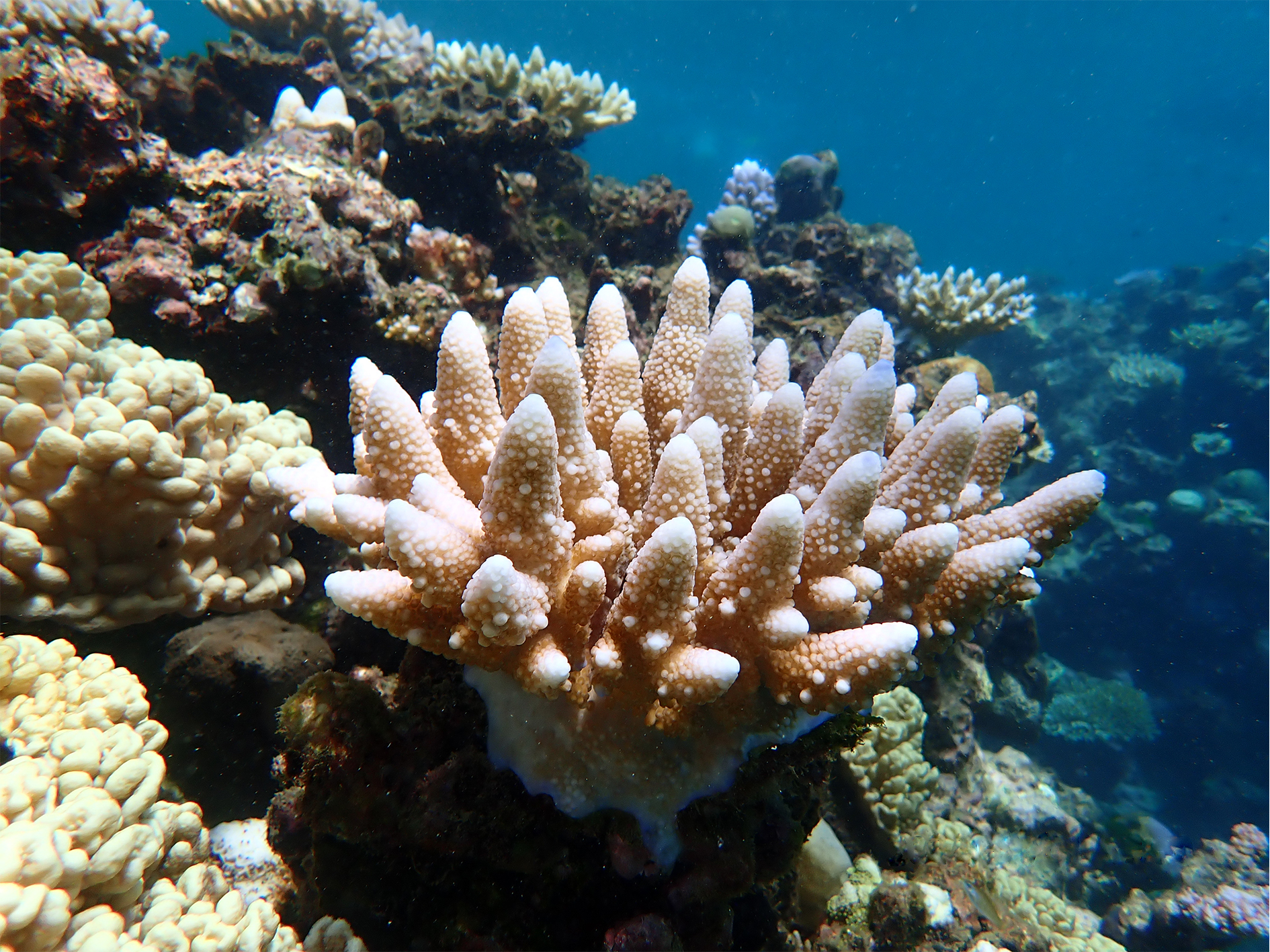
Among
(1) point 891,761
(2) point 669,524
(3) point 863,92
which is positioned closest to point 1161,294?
(1) point 891,761

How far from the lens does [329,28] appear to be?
23.5 ft

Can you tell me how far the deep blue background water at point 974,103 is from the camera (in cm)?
5188

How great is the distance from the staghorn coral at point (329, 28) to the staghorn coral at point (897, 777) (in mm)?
8647

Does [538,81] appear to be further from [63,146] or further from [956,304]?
[956,304]

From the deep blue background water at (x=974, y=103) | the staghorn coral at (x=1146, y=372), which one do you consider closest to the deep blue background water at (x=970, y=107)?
the deep blue background water at (x=974, y=103)

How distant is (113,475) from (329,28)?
7914 mm

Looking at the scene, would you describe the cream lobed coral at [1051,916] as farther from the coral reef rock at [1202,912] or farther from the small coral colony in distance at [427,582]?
the coral reef rock at [1202,912]

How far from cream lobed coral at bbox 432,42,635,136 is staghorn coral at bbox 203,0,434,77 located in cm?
60

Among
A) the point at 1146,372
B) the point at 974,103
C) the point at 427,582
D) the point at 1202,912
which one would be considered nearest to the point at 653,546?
the point at 427,582

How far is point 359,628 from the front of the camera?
2564mm

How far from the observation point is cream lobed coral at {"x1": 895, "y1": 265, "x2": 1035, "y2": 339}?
684 cm

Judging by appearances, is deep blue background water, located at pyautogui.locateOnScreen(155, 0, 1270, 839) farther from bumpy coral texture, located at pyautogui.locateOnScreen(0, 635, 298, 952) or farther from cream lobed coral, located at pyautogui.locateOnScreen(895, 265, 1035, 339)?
bumpy coral texture, located at pyautogui.locateOnScreen(0, 635, 298, 952)

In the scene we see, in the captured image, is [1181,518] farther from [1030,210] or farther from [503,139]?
[1030,210]

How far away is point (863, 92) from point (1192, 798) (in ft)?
251
